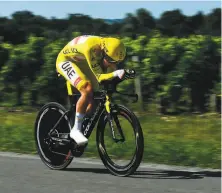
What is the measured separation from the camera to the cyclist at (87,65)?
6.50m

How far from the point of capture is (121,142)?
6730 mm

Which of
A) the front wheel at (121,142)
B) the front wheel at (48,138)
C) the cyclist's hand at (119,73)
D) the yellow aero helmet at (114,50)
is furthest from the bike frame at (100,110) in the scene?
the yellow aero helmet at (114,50)

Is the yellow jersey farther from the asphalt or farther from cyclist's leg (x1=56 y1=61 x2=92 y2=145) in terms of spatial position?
the asphalt

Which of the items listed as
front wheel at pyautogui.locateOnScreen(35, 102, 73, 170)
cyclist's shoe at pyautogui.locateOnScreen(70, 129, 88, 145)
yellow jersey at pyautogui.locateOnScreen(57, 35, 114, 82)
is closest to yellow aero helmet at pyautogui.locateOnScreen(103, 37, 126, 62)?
yellow jersey at pyautogui.locateOnScreen(57, 35, 114, 82)

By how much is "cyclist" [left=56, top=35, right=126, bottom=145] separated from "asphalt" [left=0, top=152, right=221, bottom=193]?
1.57 ft

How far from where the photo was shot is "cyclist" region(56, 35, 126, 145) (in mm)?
6504

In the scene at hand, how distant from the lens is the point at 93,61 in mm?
6555

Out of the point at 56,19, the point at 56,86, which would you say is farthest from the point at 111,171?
the point at 56,19

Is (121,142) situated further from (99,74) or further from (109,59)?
(109,59)

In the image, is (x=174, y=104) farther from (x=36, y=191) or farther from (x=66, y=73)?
(x=36, y=191)

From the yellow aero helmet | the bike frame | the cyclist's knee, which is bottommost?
the bike frame

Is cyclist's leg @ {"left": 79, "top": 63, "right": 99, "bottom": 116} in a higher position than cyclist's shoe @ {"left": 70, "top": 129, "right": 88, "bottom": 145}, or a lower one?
higher

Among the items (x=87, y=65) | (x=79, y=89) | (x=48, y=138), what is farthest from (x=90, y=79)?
(x=48, y=138)

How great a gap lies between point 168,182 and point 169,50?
21.4 feet
